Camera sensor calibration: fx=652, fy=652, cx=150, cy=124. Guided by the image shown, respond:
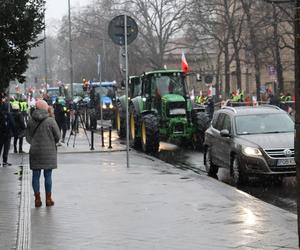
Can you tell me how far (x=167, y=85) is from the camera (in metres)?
22.6

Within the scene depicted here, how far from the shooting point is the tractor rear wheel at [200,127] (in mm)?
21000

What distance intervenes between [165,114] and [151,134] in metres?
1.46

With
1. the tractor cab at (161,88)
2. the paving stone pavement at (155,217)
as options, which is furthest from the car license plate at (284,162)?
the tractor cab at (161,88)

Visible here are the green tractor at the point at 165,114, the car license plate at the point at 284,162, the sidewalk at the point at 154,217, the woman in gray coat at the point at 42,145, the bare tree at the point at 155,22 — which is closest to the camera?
the sidewalk at the point at 154,217

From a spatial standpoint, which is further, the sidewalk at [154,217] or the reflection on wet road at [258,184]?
the reflection on wet road at [258,184]

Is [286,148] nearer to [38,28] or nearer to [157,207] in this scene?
[157,207]

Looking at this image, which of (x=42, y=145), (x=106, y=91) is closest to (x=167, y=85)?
(x=42, y=145)

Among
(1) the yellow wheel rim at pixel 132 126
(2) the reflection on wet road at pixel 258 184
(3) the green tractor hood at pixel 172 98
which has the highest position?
(3) the green tractor hood at pixel 172 98

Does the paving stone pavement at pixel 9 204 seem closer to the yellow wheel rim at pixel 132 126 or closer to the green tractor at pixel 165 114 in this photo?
the green tractor at pixel 165 114

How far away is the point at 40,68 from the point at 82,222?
120837mm

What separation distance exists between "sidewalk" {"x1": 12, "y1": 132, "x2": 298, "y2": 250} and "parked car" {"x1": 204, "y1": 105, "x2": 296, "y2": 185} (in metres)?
0.74

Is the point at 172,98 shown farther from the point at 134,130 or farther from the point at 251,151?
the point at 251,151

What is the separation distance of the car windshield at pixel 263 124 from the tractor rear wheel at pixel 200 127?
6.66 metres

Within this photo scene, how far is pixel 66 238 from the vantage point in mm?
7746
